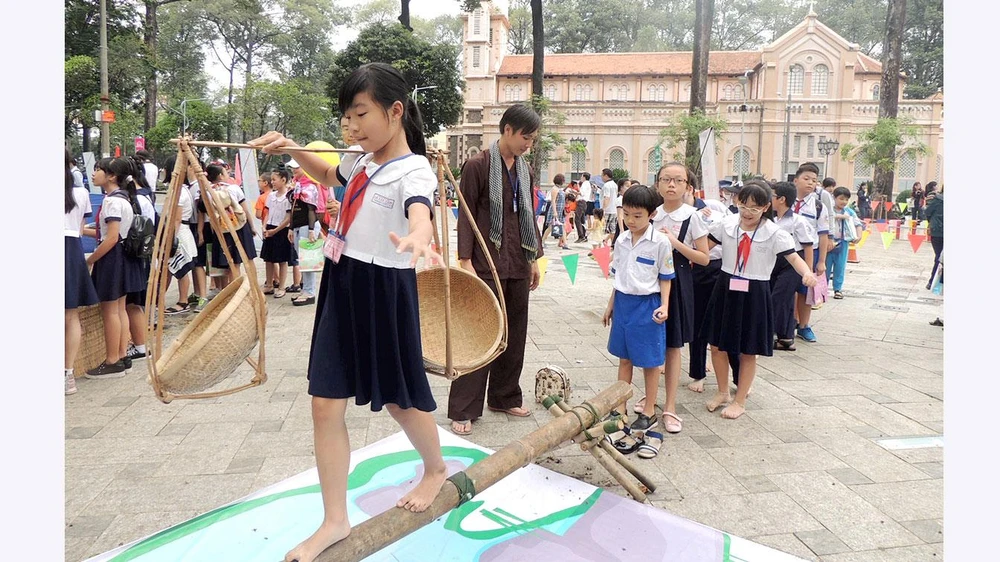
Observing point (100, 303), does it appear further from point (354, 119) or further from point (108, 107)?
point (108, 107)

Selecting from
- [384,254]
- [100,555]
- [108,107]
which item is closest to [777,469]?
[384,254]

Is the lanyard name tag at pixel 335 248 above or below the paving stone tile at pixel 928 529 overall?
above

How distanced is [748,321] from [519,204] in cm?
161

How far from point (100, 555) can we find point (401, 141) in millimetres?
1887

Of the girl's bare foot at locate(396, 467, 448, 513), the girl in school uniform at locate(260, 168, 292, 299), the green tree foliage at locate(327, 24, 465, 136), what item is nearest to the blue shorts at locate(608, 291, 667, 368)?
the girl's bare foot at locate(396, 467, 448, 513)

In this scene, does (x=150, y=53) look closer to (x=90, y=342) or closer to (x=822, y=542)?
(x=90, y=342)

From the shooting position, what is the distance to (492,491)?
10.3 feet

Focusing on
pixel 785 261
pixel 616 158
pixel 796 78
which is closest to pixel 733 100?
pixel 796 78

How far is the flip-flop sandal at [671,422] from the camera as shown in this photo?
3914 mm

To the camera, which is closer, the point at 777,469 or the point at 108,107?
the point at 777,469

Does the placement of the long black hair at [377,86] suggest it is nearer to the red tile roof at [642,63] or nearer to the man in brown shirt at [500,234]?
the man in brown shirt at [500,234]

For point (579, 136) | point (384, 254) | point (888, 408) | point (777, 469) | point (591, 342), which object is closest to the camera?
point (384, 254)

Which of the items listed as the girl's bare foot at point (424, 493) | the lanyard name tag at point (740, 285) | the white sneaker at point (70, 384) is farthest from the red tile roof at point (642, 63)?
the girl's bare foot at point (424, 493)

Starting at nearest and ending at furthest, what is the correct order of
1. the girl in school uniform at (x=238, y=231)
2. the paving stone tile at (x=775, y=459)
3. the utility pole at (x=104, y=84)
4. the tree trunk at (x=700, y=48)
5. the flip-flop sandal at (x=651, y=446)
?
1. the paving stone tile at (x=775, y=459)
2. the flip-flop sandal at (x=651, y=446)
3. the girl in school uniform at (x=238, y=231)
4. the utility pole at (x=104, y=84)
5. the tree trunk at (x=700, y=48)
